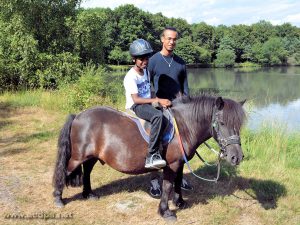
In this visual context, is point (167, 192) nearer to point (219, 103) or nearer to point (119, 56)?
point (219, 103)

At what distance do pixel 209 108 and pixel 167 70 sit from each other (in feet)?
3.14

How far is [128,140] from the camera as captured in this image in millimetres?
4395

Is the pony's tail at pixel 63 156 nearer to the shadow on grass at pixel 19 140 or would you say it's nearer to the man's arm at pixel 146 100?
the man's arm at pixel 146 100

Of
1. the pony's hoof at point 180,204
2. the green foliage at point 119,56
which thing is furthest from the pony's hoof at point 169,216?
the green foliage at point 119,56

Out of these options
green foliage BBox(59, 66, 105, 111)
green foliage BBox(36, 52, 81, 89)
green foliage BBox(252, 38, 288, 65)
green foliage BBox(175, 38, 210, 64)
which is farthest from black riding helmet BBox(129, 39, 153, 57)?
green foliage BBox(252, 38, 288, 65)

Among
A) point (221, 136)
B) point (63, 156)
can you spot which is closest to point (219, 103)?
point (221, 136)

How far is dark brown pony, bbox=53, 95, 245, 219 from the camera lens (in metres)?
4.20

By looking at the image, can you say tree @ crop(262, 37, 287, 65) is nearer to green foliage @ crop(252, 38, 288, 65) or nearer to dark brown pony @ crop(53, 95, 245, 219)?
green foliage @ crop(252, 38, 288, 65)

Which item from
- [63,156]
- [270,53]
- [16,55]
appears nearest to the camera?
[63,156]

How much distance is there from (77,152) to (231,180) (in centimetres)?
277

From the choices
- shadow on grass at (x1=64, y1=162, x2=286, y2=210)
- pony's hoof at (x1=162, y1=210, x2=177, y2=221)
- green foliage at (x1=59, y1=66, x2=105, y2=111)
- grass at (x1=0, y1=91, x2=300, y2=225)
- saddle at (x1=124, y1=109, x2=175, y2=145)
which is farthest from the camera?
green foliage at (x1=59, y1=66, x2=105, y2=111)

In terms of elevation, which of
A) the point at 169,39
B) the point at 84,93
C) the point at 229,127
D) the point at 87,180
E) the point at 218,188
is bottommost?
the point at 218,188

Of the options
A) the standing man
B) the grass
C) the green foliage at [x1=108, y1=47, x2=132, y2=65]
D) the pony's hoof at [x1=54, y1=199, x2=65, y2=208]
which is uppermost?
the standing man

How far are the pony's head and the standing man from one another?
92 cm
